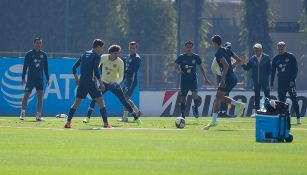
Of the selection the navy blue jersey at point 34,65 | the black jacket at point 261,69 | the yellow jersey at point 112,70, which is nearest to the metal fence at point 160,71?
the black jacket at point 261,69

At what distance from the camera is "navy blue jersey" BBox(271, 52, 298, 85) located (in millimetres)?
31969

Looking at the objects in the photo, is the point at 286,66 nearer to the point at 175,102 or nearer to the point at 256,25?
the point at 175,102

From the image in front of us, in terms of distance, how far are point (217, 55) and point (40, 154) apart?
9674mm

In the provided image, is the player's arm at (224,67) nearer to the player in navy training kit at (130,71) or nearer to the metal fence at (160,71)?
the player in navy training kit at (130,71)

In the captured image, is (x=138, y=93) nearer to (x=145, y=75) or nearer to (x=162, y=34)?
(x=145, y=75)

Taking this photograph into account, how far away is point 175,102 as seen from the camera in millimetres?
41531

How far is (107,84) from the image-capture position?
102 feet

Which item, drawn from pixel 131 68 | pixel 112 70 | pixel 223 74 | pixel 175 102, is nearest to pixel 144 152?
pixel 223 74

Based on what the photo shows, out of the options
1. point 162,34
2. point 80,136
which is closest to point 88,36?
point 162,34

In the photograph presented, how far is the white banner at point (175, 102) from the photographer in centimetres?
4125

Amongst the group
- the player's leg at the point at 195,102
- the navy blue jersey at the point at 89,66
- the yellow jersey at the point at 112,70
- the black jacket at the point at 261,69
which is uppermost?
the navy blue jersey at the point at 89,66

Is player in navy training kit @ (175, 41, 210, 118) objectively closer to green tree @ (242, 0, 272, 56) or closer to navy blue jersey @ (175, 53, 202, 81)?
navy blue jersey @ (175, 53, 202, 81)

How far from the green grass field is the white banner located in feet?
43.9

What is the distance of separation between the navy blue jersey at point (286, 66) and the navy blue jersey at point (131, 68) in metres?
4.09
